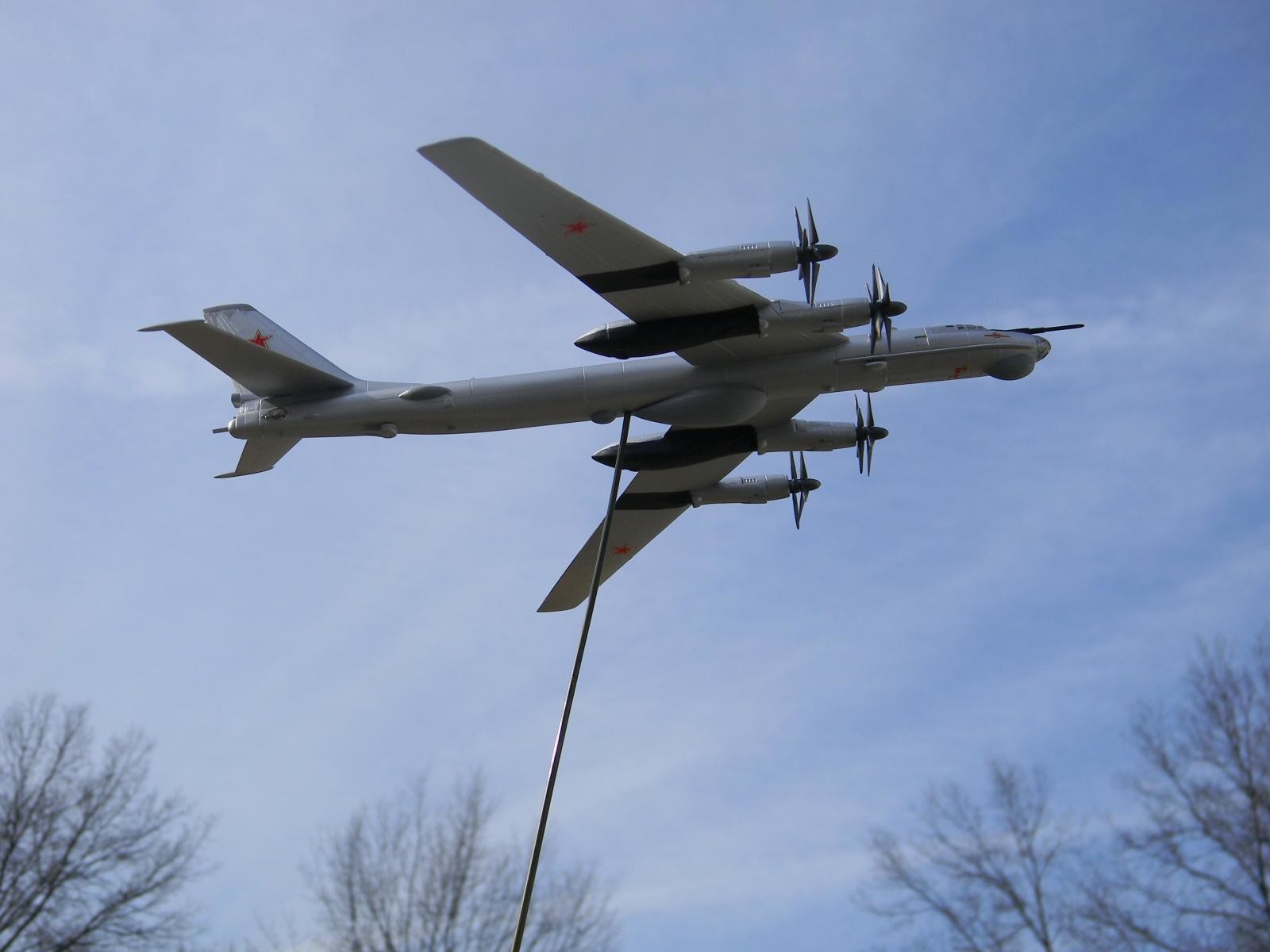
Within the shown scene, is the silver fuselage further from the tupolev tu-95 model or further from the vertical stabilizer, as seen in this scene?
the vertical stabilizer

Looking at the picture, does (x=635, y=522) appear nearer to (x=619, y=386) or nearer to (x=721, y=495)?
(x=721, y=495)

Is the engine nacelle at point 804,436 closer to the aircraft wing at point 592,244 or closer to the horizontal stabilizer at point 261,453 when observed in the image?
the aircraft wing at point 592,244

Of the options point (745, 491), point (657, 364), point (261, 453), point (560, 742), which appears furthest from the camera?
point (745, 491)

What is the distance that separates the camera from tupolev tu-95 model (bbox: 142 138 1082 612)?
1392 cm

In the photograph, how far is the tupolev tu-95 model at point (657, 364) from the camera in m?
→ 13.9

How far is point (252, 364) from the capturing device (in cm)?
1579

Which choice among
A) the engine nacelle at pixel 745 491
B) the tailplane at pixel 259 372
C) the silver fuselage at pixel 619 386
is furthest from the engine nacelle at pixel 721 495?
the tailplane at pixel 259 372

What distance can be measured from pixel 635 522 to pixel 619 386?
330cm

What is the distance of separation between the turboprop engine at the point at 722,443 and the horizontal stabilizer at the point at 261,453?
4078 millimetres

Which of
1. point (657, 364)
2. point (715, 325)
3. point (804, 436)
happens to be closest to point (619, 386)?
point (657, 364)

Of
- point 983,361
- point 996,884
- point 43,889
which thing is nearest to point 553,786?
point 983,361

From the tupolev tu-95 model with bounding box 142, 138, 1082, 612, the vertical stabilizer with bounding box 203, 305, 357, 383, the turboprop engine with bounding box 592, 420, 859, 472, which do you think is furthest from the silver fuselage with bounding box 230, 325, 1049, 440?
the vertical stabilizer with bounding box 203, 305, 357, 383

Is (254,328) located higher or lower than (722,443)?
higher

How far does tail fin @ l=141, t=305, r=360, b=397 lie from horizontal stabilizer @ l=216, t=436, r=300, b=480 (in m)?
0.59
